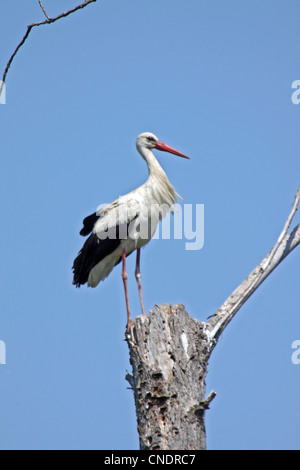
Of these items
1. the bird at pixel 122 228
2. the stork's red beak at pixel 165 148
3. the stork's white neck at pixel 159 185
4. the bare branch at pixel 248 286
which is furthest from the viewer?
the stork's red beak at pixel 165 148

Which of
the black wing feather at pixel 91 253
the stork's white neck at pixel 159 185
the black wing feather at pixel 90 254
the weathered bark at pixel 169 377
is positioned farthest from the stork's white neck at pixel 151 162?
the weathered bark at pixel 169 377

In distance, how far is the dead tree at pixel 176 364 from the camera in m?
4.82

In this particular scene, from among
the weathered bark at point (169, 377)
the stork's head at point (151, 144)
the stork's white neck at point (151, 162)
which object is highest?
the stork's head at point (151, 144)

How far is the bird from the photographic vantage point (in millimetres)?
7434

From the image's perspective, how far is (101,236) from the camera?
7.45 meters

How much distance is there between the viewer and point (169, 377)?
4.95 m

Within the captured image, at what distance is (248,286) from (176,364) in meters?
0.91

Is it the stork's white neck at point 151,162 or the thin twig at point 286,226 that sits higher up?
the stork's white neck at point 151,162

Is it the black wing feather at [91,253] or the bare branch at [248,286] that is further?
the black wing feather at [91,253]

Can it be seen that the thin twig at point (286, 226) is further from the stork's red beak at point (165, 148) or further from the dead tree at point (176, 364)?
the stork's red beak at point (165, 148)

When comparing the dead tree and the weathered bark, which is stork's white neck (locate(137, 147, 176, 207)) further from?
the weathered bark

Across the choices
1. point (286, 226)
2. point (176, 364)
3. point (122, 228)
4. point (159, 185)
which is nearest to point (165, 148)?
point (159, 185)

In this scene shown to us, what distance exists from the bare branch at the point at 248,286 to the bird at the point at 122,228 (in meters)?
2.05
